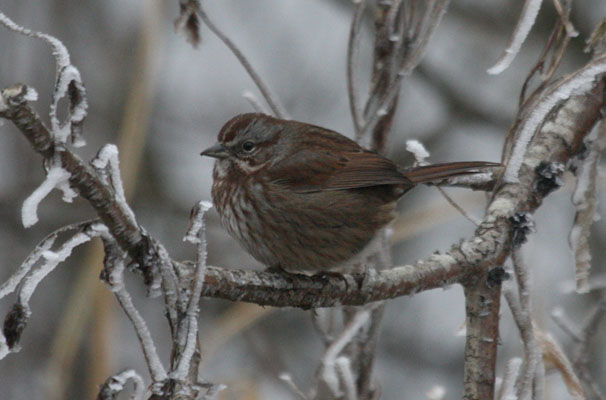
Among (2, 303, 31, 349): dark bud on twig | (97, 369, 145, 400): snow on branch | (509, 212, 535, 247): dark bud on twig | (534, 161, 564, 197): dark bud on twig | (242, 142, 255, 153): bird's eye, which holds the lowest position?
(97, 369, 145, 400): snow on branch

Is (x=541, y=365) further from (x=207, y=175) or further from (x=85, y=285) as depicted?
(x=207, y=175)

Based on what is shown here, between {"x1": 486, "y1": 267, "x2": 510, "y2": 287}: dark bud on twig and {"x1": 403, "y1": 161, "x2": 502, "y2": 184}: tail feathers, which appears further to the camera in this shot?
{"x1": 403, "y1": 161, "x2": 502, "y2": 184}: tail feathers

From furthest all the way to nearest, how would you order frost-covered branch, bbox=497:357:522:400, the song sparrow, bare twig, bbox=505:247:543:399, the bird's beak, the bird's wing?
the bird's beak
the bird's wing
the song sparrow
bare twig, bbox=505:247:543:399
frost-covered branch, bbox=497:357:522:400

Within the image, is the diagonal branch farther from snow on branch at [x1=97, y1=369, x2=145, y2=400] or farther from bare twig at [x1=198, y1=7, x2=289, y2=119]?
bare twig at [x1=198, y1=7, x2=289, y2=119]

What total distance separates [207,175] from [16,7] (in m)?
1.88

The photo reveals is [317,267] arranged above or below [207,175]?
below

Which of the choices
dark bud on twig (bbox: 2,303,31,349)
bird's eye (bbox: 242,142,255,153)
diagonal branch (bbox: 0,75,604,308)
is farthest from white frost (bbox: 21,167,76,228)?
bird's eye (bbox: 242,142,255,153)

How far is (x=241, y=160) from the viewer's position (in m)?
3.52

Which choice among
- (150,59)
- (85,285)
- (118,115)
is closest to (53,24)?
(118,115)

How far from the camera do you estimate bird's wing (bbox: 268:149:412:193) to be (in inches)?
132

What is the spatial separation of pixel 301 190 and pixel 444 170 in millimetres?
635

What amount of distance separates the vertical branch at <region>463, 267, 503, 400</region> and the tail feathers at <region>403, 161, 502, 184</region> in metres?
0.47

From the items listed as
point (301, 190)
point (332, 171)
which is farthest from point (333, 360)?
point (332, 171)

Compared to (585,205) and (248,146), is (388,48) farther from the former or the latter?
(585,205)
